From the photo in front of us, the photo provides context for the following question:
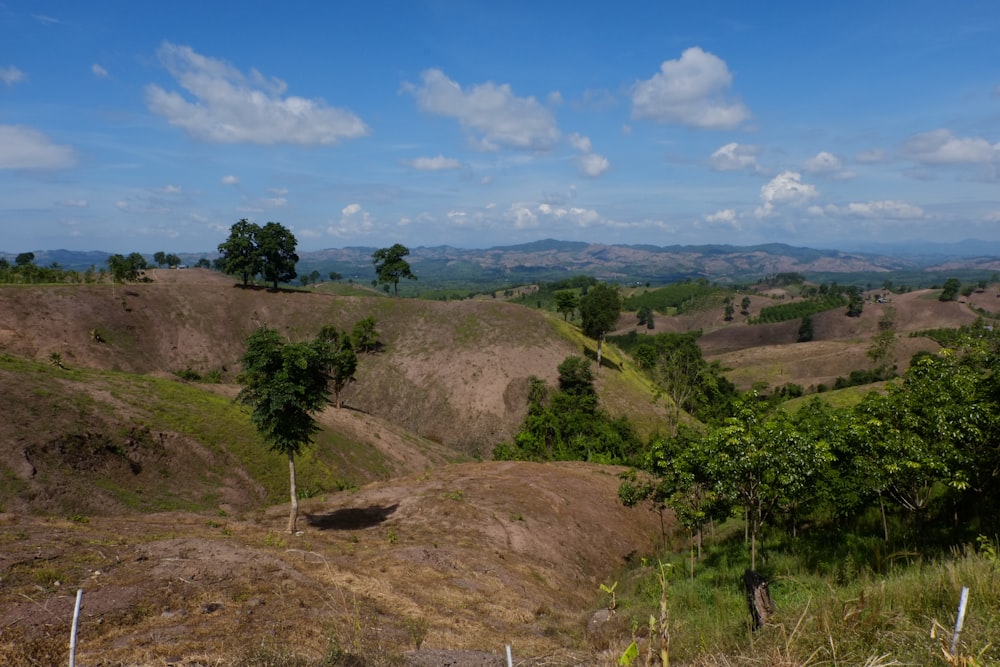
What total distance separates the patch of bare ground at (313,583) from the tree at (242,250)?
7321cm

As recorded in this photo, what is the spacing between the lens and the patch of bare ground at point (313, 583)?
472 inches

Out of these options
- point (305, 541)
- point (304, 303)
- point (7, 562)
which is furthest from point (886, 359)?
point (7, 562)

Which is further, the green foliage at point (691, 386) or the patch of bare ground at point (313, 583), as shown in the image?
the green foliage at point (691, 386)

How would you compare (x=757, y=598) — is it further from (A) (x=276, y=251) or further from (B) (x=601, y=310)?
(A) (x=276, y=251)

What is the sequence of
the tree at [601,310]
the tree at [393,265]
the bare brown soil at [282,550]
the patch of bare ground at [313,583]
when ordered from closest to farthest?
1. the patch of bare ground at [313,583]
2. the bare brown soil at [282,550]
3. the tree at [601,310]
4. the tree at [393,265]

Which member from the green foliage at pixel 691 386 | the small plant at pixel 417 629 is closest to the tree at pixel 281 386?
the small plant at pixel 417 629

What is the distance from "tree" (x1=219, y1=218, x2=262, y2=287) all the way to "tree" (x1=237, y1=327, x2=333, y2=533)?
3039 inches

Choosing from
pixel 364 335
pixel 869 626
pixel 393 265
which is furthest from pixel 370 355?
pixel 869 626

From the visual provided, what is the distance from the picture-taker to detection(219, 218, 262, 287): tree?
91.2 metres

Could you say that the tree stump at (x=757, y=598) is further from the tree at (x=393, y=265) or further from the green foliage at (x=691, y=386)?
the tree at (x=393, y=265)

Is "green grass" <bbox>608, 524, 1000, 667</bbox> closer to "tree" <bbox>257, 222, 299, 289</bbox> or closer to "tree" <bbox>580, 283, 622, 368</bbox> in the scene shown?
"tree" <bbox>580, 283, 622, 368</bbox>

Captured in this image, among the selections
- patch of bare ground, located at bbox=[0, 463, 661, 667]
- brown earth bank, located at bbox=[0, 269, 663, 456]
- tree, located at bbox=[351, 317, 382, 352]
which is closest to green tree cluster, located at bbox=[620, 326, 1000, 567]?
patch of bare ground, located at bbox=[0, 463, 661, 667]

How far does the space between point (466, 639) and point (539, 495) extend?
2058 centimetres

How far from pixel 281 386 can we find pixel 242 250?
Answer: 264 feet
